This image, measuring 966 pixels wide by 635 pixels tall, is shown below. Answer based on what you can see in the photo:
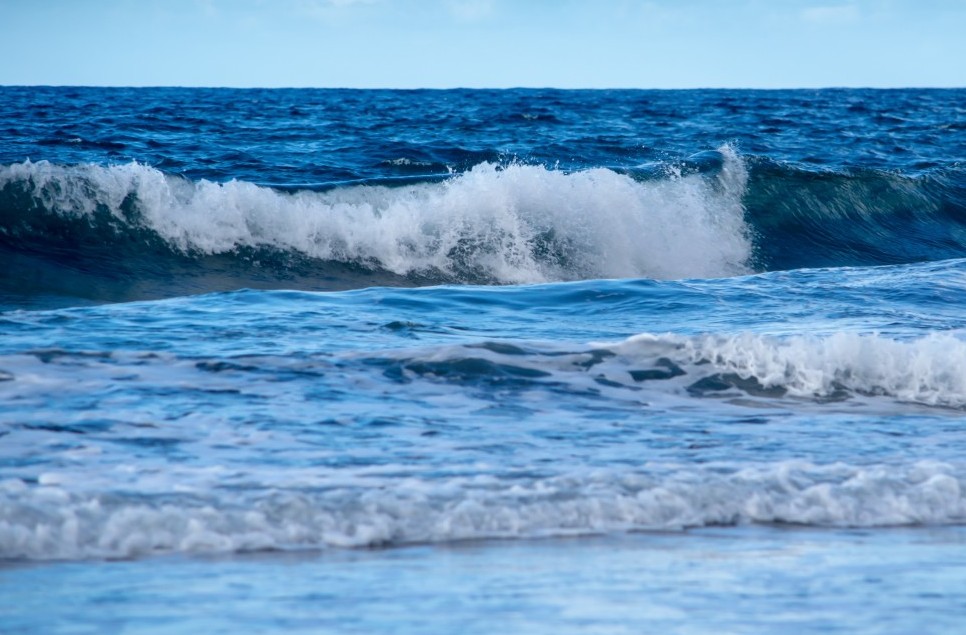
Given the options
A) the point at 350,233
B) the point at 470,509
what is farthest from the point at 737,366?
the point at 350,233

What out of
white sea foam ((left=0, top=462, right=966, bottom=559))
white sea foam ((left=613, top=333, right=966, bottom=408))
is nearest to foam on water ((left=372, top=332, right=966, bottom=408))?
white sea foam ((left=613, top=333, right=966, bottom=408))

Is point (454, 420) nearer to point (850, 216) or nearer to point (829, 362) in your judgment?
point (829, 362)

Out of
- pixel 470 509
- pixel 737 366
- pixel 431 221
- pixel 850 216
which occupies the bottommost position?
pixel 470 509

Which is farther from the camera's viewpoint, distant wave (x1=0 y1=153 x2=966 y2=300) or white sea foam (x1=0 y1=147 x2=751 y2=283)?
white sea foam (x1=0 y1=147 x2=751 y2=283)

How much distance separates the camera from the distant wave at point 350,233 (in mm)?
9258

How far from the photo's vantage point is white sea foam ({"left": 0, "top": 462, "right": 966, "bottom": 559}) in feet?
10.5

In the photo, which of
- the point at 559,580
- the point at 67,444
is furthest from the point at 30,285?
the point at 559,580

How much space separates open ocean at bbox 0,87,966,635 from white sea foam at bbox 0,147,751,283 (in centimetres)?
3

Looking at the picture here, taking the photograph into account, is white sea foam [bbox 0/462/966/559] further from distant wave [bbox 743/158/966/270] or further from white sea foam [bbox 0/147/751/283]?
distant wave [bbox 743/158/966/270]

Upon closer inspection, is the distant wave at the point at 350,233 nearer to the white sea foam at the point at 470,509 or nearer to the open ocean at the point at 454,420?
the open ocean at the point at 454,420

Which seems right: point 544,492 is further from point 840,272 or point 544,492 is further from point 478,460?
point 840,272

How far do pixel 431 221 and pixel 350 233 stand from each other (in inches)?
29.7

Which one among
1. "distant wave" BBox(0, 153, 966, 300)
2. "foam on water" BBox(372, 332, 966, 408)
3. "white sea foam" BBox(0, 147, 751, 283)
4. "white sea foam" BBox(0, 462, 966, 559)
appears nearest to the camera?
"white sea foam" BBox(0, 462, 966, 559)

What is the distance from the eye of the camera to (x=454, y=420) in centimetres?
452
